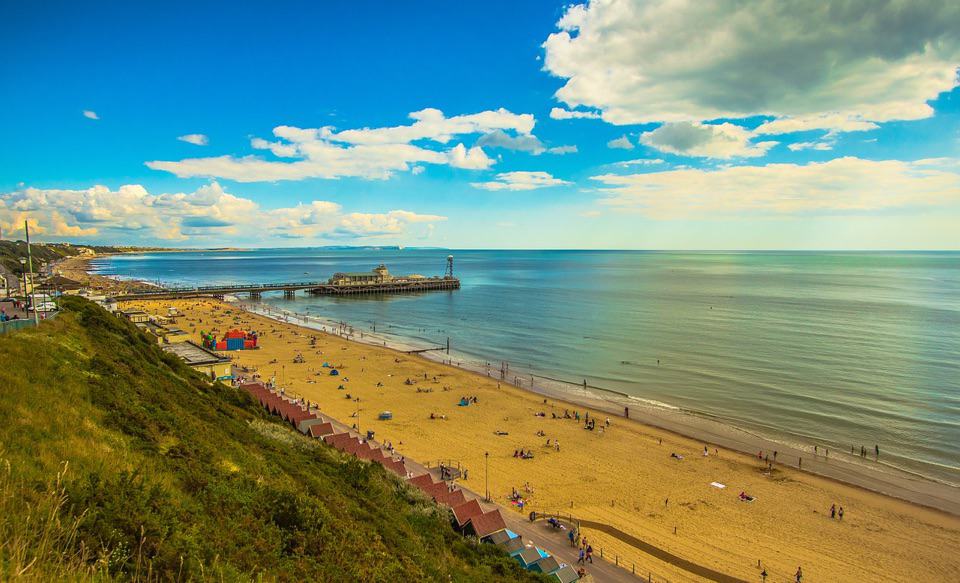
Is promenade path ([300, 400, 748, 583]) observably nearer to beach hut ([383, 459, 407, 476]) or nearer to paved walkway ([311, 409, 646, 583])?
paved walkway ([311, 409, 646, 583])

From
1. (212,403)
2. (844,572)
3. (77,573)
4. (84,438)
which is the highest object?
(77,573)

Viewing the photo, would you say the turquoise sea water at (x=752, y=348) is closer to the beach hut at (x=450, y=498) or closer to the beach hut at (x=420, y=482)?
the beach hut at (x=450, y=498)

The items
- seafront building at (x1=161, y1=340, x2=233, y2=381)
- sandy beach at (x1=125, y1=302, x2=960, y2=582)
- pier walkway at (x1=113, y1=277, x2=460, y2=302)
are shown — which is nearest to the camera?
sandy beach at (x1=125, y1=302, x2=960, y2=582)

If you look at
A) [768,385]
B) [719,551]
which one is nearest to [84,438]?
[719,551]

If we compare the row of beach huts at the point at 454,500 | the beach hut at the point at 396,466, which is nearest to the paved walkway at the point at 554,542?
the row of beach huts at the point at 454,500

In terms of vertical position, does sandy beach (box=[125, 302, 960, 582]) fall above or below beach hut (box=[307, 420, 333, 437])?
below

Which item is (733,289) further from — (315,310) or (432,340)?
(315,310)

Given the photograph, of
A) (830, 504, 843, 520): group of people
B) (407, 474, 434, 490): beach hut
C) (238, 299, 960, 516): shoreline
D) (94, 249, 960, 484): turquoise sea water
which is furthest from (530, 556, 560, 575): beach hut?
(94, 249, 960, 484): turquoise sea water
